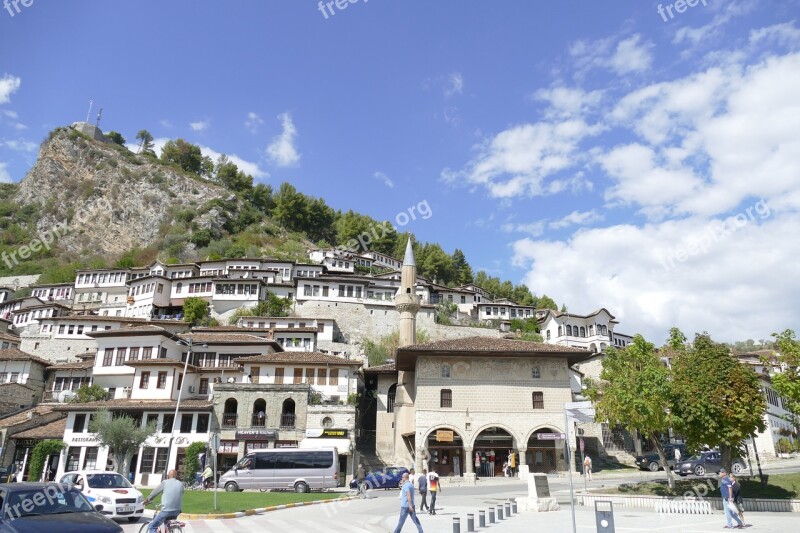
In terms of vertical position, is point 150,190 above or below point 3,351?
above

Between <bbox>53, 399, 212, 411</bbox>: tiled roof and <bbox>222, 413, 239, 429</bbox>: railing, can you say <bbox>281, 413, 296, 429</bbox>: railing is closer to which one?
<bbox>222, 413, 239, 429</bbox>: railing

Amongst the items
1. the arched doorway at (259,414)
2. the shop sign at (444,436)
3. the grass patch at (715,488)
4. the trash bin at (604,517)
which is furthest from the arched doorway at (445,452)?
the trash bin at (604,517)

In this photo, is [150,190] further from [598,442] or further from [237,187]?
[598,442]

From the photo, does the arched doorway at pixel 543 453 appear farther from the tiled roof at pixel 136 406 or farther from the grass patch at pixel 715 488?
the tiled roof at pixel 136 406

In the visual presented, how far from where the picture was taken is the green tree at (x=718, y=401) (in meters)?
19.8

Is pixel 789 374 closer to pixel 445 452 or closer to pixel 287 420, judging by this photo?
pixel 445 452

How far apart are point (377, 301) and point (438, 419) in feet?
101

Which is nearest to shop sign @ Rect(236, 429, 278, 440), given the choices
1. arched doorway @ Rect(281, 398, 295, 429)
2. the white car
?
arched doorway @ Rect(281, 398, 295, 429)

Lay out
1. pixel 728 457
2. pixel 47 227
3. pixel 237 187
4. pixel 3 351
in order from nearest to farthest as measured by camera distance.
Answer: pixel 728 457 → pixel 3 351 → pixel 47 227 → pixel 237 187

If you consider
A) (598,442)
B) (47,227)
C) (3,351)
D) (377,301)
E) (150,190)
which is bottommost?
(598,442)

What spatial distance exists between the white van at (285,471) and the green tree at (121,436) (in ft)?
24.7

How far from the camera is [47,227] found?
104 meters

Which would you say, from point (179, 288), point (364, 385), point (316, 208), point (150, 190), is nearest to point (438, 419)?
point (364, 385)

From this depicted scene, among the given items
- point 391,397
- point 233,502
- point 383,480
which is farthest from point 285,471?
point 391,397
